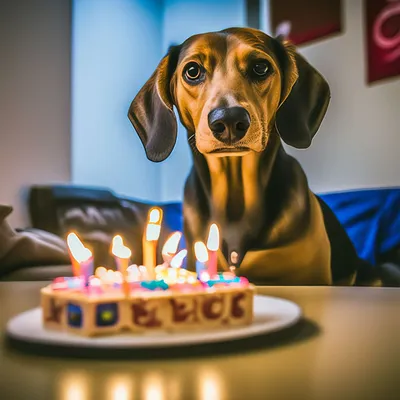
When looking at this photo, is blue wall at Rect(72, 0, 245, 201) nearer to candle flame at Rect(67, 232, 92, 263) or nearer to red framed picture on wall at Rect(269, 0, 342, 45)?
red framed picture on wall at Rect(269, 0, 342, 45)

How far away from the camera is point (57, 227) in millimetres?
1967

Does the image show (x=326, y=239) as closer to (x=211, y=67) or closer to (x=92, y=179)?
(x=211, y=67)

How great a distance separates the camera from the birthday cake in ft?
1.86

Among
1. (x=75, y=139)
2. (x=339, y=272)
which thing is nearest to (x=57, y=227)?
(x=75, y=139)

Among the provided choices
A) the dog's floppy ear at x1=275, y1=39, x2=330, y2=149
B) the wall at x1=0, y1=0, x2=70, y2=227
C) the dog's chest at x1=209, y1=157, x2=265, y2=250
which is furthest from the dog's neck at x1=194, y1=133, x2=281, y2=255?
the wall at x1=0, y1=0, x2=70, y2=227

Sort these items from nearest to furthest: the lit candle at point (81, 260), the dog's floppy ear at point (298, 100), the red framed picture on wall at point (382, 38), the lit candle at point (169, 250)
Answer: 1. the lit candle at point (81, 260)
2. the lit candle at point (169, 250)
3. the dog's floppy ear at point (298, 100)
4. the red framed picture on wall at point (382, 38)

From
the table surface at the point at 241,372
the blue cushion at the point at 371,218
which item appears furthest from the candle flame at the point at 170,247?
the blue cushion at the point at 371,218

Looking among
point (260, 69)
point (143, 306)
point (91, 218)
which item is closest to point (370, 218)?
point (260, 69)

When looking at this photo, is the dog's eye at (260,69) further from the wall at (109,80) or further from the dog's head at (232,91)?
the wall at (109,80)

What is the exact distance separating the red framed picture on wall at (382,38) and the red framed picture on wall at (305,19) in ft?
0.39

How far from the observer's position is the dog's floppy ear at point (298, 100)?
4.85ft

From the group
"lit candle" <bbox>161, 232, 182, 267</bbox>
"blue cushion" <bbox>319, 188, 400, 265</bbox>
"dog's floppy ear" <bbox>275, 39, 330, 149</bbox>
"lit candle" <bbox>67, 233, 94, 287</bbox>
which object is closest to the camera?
"lit candle" <bbox>67, 233, 94, 287</bbox>

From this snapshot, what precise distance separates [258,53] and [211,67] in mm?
131

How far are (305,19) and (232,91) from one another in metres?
0.87
